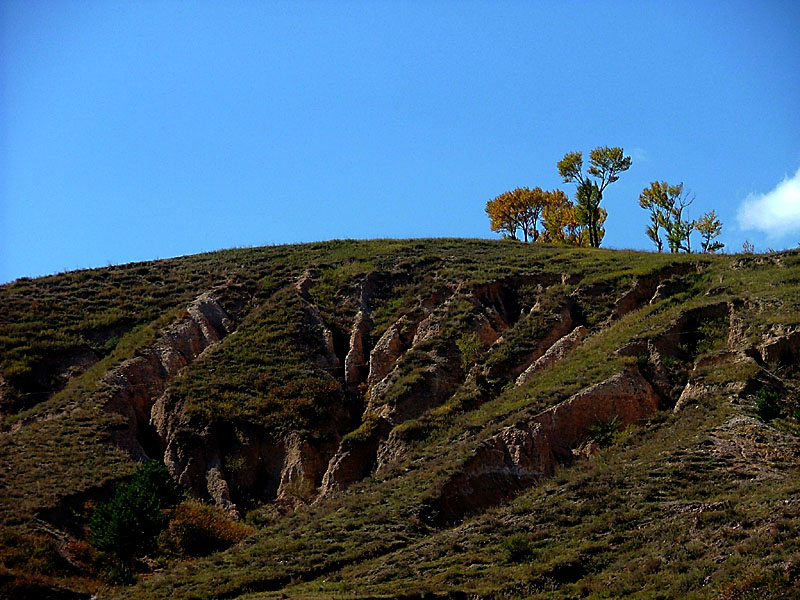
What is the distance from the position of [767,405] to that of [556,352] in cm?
1056

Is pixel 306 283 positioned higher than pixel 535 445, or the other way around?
pixel 306 283

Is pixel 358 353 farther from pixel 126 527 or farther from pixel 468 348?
pixel 126 527

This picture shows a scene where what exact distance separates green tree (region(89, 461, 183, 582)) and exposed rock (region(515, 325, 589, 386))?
15.1 m

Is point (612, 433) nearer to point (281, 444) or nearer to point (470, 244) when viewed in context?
point (281, 444)

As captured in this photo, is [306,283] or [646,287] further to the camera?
[306,283]

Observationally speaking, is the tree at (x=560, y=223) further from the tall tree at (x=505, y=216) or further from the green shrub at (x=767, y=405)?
the green shrub at (x=767, y=405)

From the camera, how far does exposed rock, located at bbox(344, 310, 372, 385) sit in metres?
42.6

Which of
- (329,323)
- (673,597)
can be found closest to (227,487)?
(329,323)

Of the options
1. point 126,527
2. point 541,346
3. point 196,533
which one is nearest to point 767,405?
point 541,346

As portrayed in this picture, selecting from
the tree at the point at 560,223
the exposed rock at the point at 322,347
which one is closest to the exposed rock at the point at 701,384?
the exposed rock at the point at 322,347

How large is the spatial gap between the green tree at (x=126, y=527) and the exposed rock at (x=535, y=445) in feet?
32.0

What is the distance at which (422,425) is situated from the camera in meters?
36.3

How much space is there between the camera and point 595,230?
71312 mm

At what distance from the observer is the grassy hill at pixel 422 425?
23953 millimetres
